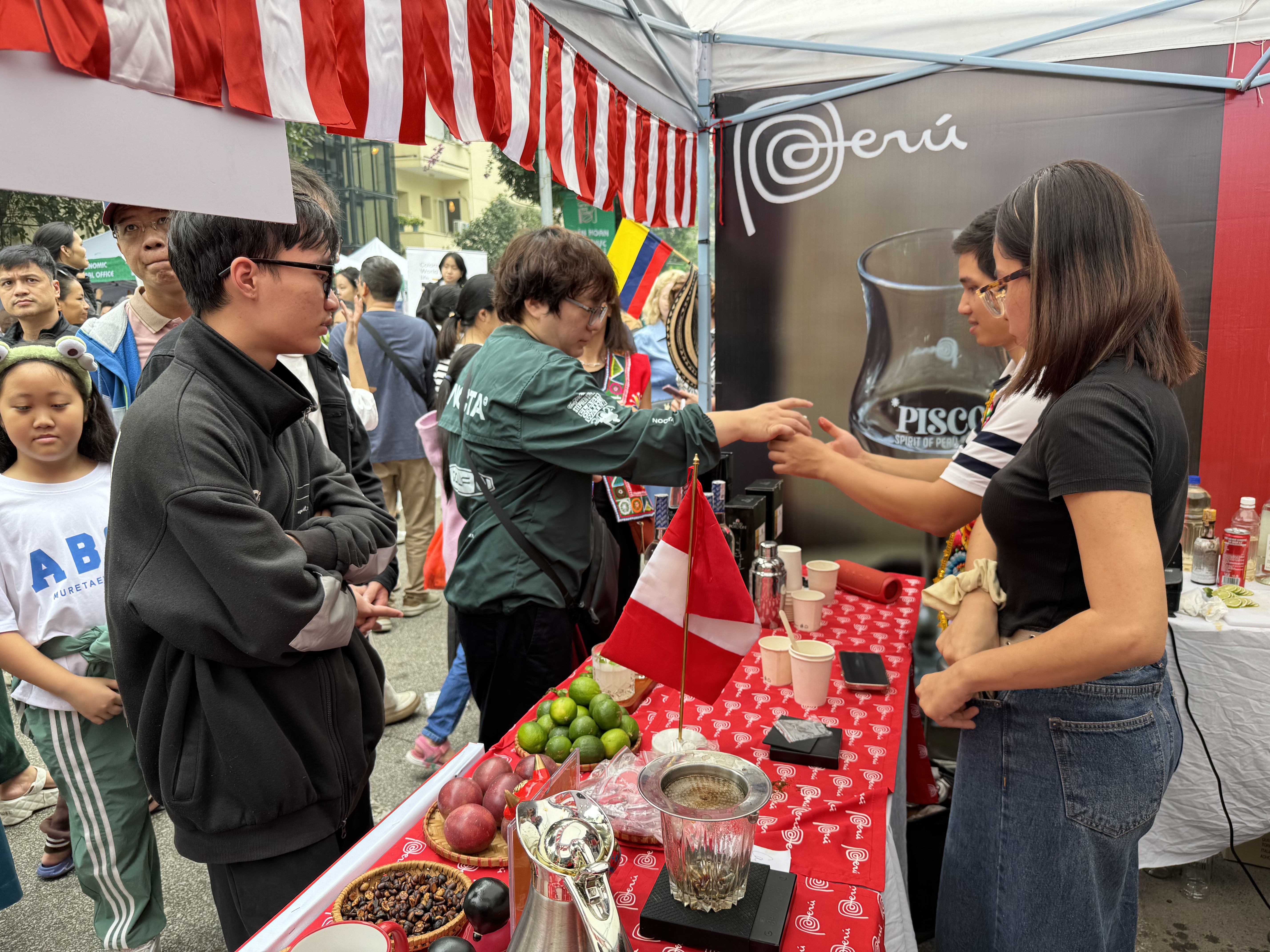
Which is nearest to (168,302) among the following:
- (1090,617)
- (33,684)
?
(33,684)

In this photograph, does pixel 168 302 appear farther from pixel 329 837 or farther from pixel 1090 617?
pixel 1090 617

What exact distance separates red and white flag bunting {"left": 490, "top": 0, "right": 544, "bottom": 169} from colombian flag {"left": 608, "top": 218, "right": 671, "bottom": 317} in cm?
224

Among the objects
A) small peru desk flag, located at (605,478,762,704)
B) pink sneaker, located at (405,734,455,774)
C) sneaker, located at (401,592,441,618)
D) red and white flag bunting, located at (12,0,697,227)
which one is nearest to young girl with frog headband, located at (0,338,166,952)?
pink sneaker, located at (405,734,455,774)

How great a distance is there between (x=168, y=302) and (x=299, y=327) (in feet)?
4.93

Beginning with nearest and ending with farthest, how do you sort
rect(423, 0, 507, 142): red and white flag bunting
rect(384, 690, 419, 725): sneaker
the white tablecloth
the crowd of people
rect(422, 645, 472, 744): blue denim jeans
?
the crowd of people < rect(423, 0, 507, 142): red and white flag bunting < the white tablecloth < rect(422, 645, 472, 744): blue denim jeans < rect(384, 690, 419, 725): sneaker

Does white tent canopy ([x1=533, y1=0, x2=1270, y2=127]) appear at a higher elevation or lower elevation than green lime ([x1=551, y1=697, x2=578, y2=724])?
higher

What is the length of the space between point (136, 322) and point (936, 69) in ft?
11.3

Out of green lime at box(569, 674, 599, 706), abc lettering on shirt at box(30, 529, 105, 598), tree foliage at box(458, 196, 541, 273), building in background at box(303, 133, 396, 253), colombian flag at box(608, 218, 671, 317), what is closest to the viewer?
green lime at box(569, 674, 599, 706)

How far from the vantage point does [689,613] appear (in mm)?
1673

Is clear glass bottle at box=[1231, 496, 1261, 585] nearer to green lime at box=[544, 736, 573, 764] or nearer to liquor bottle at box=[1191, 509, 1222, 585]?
liquor bottle at box=[1191, 509, 1222, 585]

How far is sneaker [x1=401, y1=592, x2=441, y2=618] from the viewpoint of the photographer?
5.66 meters

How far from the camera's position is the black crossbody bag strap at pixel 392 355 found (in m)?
5.45

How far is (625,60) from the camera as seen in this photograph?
10.5 ft

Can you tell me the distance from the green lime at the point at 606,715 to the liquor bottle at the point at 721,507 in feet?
2.76
